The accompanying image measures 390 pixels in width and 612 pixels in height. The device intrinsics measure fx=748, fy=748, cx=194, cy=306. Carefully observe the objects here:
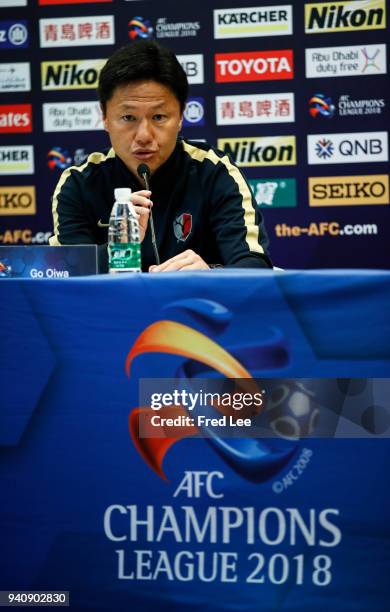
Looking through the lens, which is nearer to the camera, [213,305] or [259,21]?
[213,305]

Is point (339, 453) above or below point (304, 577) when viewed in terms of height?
above

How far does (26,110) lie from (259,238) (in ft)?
7.32

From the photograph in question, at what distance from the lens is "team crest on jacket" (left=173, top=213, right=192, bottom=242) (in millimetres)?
1822

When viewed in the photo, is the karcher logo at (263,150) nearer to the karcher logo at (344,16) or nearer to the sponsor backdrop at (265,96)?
the sponsor backdrop at (265,96)

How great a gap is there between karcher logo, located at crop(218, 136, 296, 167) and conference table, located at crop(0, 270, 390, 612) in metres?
2.57

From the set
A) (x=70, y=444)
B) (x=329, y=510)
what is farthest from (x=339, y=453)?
(x=70, y=444)

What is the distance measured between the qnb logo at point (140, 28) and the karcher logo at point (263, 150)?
618 mm

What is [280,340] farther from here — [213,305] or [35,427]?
[35,427]

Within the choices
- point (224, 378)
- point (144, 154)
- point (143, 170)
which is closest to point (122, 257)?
point (224, 378)

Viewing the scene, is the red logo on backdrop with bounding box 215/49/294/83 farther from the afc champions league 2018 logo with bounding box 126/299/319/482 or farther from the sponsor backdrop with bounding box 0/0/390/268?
the afc champions league 2018 logo with bounding box 126/299/319/482

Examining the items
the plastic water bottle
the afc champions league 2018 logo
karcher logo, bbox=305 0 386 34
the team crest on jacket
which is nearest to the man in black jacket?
the team crest on jacket

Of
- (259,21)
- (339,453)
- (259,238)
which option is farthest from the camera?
(259,21)

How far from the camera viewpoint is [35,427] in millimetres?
998

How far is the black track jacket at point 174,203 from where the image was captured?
1.81 m
